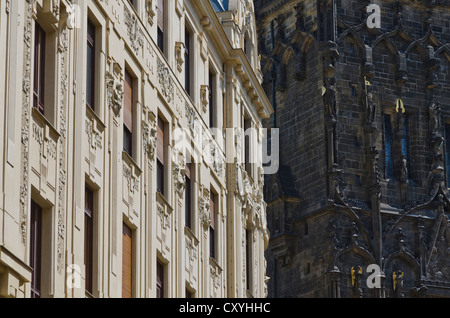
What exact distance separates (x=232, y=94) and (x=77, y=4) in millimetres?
13246

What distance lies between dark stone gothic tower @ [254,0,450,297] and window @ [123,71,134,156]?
34.9 metres

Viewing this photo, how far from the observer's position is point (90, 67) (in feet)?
98.4

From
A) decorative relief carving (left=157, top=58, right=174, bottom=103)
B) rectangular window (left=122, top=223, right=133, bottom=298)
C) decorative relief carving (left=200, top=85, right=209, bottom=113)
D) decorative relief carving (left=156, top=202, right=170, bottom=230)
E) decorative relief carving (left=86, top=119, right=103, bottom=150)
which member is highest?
decorative relief carving (left=200, top=85, right=209, bottom=113)

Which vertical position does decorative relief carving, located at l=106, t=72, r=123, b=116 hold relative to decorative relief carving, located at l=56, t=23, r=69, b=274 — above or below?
above

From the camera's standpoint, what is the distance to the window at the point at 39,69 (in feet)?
87.5

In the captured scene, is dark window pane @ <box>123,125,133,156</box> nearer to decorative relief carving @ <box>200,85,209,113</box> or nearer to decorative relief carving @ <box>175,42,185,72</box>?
decorative relief carving @ <box>175,42,185,72</box>

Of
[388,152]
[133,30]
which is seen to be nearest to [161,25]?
[133,30]

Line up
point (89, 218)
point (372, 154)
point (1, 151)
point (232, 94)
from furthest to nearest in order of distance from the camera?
point (372, 154)
point (232, 94)
point (89, 218)
point (1, 151)

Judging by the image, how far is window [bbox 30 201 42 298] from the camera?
2558cm

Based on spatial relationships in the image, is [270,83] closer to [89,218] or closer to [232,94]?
[232,94]

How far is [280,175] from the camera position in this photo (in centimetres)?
7088

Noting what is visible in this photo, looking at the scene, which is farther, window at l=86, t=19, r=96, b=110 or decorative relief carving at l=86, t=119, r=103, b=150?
window at l=86, t=19, r=96, b=110

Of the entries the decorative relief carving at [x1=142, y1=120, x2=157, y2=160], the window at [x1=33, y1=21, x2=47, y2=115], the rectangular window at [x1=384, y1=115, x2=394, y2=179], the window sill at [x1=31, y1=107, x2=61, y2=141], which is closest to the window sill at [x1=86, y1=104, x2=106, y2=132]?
the window at [x1=33, y1=21, x2=47, y2=115]

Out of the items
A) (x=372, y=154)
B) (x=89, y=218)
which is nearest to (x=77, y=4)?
(x=89, y=218)
